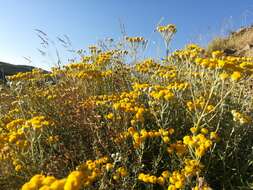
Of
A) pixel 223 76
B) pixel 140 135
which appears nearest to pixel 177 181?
pixel 140 135

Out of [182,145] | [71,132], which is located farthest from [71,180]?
[71,132]

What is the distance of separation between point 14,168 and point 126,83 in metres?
3.03

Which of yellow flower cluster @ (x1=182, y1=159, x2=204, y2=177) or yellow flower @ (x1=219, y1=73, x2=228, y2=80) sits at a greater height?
yellow flower @ (x1=219, y1=73, x2=228, y2=80)

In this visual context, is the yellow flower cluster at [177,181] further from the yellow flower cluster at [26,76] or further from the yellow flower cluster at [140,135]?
the yellow flower cluster at [26,76]

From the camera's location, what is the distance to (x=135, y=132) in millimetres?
4168

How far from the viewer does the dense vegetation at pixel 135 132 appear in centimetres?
381

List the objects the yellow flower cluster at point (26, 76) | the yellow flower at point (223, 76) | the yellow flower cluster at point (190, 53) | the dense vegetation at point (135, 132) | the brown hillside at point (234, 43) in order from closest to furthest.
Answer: the dense vegetation at point (135, 132)
the yellow flower at point (223, 76)
the yellow flower cluster at point (190, 53)
the yellow flower cluster at point (26, 76)
the brown hillside at point (234, 43)

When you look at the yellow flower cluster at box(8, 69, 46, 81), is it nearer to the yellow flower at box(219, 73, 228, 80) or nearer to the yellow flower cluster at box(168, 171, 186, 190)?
the yellow flower at box(219, 73, 228, 80)

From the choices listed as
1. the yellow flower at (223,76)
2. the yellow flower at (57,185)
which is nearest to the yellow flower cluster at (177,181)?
the yellow flower at (223,76)

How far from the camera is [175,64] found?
23.5 feet

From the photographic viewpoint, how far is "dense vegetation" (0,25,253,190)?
12.5 feet

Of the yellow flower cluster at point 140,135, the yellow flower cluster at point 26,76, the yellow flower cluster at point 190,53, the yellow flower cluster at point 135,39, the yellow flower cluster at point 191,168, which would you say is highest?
the yellow flower cluster at point 135,39

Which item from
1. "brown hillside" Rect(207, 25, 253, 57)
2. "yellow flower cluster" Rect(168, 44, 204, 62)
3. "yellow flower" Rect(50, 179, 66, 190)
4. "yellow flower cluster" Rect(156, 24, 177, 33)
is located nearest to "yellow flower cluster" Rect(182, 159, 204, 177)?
"yellow flower" Rect(50, 179, 66, 190)

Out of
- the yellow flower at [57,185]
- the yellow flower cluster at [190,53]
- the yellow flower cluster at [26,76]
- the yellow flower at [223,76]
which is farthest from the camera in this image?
the yellow flower cluster at [26,76]
